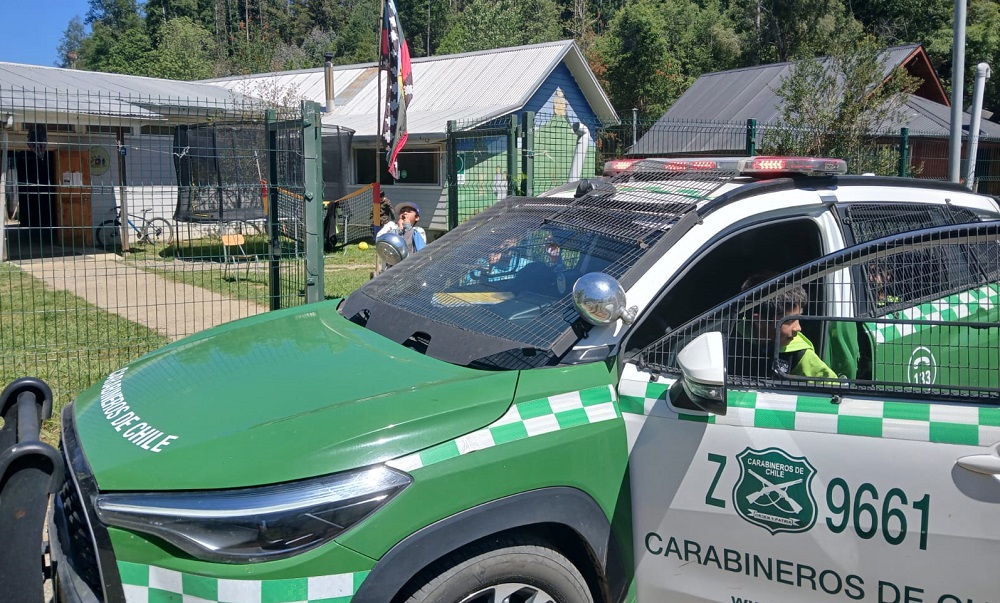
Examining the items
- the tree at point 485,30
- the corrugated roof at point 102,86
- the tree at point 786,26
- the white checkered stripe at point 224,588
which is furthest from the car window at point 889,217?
the tree at point 485,30

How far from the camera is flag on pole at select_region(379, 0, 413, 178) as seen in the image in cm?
1032

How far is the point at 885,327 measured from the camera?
2990mm

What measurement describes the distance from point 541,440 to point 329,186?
64.8 ft

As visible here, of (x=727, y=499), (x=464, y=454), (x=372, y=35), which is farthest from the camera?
(x=372, y=35)

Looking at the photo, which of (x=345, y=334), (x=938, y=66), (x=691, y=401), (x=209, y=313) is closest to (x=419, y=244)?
(x=209, y=313)

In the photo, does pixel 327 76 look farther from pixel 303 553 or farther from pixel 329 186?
pixel 303 553

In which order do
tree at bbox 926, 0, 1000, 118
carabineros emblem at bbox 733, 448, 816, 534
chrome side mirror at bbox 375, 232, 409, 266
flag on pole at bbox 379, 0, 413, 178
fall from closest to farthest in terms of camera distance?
carabineros emblem at bbox 733, 448, 816, 534 → chrome side mirror at bbox 375, 232, 409, 266 → flag on pole at bbox 379, 0, 413, 178 → tree at bbox 926, 0, 1000, 118

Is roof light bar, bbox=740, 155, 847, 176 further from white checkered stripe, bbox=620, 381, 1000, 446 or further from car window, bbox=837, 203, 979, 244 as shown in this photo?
white checkered stripe, bbox=620, 381, 1000, 446

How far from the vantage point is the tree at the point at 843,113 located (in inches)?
443

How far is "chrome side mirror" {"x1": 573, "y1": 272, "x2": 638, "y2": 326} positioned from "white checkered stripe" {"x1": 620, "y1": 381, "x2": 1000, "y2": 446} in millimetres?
240

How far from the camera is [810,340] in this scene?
3.24 meters

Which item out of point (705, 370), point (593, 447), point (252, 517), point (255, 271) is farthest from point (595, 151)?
point (252, 517)

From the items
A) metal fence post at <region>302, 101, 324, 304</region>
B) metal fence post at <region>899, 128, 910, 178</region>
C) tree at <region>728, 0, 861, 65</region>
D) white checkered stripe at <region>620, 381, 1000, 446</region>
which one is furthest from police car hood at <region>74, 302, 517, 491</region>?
tree at <region>728, 0, 861, 65</region>

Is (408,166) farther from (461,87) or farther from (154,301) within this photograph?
(154,301)
